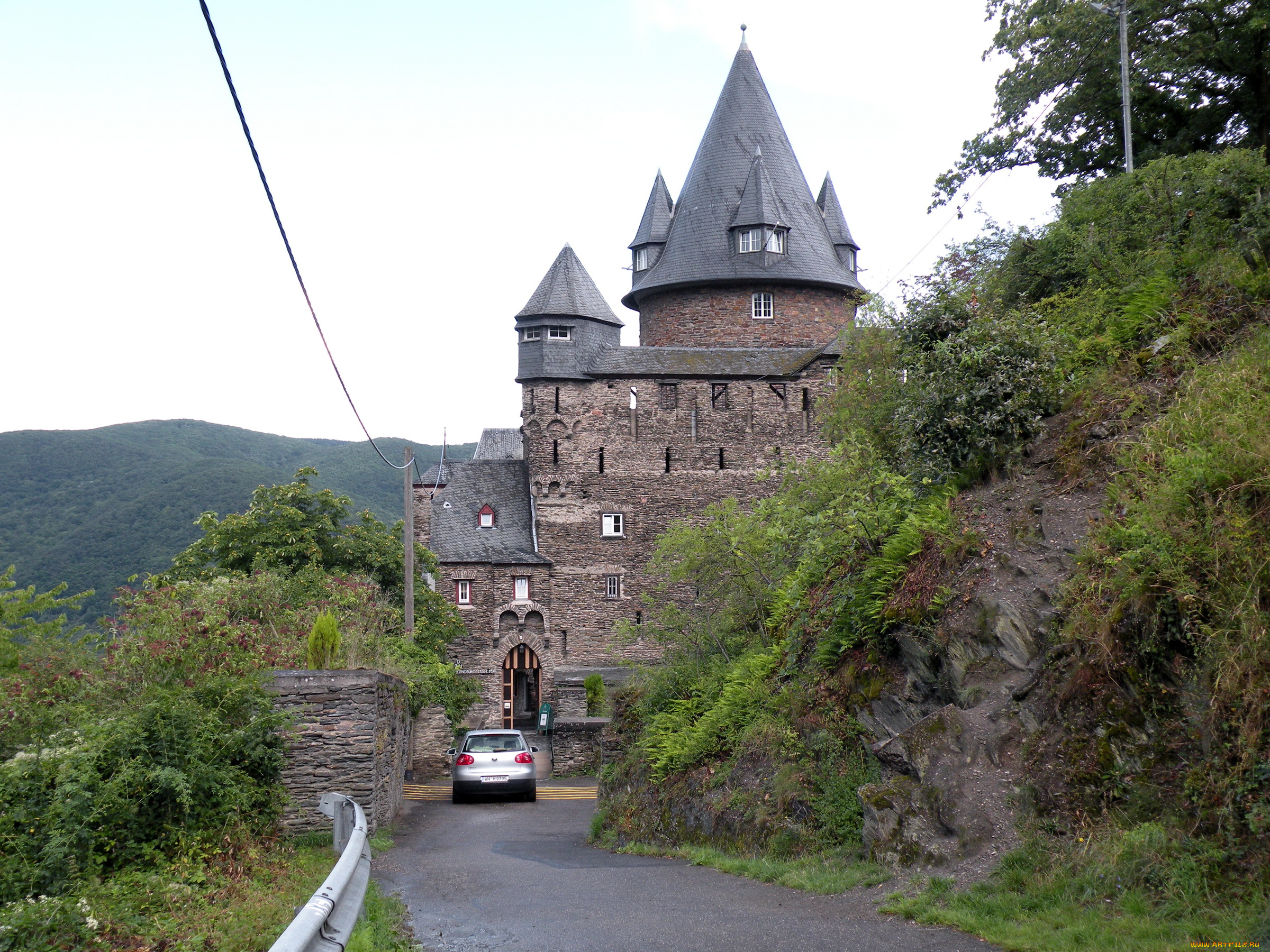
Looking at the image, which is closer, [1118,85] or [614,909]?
[614,909]

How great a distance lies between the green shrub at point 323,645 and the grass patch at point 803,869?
4638 millimetres

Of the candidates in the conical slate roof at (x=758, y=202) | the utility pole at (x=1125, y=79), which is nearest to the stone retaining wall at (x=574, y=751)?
the utility pole at (x=1125, y=79)

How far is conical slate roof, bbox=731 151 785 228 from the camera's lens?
42656 millimetres

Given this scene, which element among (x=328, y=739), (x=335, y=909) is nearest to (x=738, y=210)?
(x=328, y=739)

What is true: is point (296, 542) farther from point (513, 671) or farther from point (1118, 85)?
point (1118, 85)

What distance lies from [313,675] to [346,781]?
1.25 m

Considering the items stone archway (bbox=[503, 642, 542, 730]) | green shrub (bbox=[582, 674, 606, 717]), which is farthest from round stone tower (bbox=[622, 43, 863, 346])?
green shrub (bbox=[582, 674, 606, 717])

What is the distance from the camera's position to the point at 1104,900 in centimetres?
641

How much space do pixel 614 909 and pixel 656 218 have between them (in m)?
39.6

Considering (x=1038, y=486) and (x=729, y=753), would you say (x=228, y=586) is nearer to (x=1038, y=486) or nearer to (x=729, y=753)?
(x=729, y=753)

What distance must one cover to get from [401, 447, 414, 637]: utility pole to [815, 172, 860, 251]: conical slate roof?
26.6m

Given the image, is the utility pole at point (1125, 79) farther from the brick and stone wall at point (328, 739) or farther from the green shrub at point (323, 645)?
the brick and stone wall at point (328, 739)

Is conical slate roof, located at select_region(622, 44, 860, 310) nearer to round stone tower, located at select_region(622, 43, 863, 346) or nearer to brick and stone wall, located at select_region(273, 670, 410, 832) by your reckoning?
round stone tower, located at select_region(622, 43, 863, 346)

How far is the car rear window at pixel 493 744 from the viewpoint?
2131 cm
